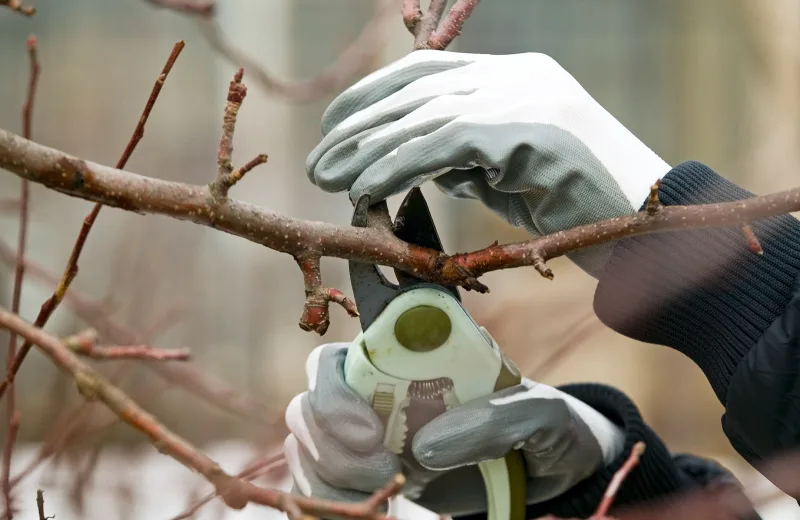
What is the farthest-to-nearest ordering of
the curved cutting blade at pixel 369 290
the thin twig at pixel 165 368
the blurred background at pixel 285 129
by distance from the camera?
1. the blurred background at pixel 285 129
2. the thin twig at pixel 165 368
3. the curved cutting blade at pixel 369 290

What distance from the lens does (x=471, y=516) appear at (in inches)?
37.9

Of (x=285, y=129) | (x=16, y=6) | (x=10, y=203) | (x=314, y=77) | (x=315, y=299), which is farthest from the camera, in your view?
(x=285, y=129)

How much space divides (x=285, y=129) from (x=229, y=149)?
7.72ft

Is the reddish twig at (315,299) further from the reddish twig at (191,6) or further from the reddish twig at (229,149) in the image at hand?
the reddish twig at (191,6)

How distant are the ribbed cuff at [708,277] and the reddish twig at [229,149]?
406mm

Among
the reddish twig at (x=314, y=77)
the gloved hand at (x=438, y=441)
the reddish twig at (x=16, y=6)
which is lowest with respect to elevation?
the gloved hand at (x=438, y=441)

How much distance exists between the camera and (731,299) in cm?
76

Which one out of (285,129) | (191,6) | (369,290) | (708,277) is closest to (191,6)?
(191,6)

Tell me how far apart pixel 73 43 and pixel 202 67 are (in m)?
0.49

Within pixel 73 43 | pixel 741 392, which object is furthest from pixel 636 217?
pixel 73 43

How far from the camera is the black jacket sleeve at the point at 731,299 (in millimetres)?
700

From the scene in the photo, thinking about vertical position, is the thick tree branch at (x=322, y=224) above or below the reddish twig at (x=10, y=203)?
below

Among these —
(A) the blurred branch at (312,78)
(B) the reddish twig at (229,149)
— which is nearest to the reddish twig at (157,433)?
(B) the reddish twig at (229,149)

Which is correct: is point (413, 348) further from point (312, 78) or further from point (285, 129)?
point (285, 129)
